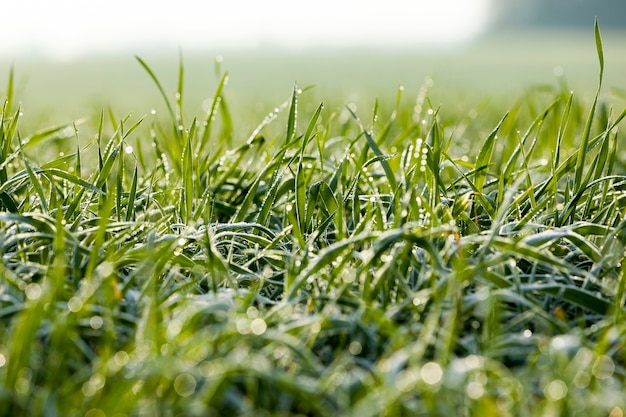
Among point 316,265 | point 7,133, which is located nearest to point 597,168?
point 316,265

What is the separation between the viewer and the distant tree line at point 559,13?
48719 mm

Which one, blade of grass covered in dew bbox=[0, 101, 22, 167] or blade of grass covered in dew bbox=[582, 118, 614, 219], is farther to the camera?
blade of grass covered in dew bbox=[0, 101, 22, 167]

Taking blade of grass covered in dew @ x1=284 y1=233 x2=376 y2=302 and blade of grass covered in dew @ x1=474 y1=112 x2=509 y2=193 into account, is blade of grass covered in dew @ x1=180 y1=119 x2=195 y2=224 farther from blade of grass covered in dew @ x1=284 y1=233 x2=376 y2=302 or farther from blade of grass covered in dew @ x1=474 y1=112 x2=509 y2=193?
blade of grass covered in dew @ x1=474 y1=112 x2=509 y2=193

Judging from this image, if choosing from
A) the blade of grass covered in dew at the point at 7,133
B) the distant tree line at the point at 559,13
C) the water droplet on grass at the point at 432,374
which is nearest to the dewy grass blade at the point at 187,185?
the blade of grass covered in dew at the point at 7,133

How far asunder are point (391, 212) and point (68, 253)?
633 mm

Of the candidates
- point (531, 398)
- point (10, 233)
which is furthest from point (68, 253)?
point (531, 398)

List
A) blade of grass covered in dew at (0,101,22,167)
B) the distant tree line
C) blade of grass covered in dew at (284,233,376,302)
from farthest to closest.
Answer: the distant tree line
blade of grass covered in dew at (0,101,22,167)
blade of grass covered in dew at (284,233,376,302)

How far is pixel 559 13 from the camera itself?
49281 mm

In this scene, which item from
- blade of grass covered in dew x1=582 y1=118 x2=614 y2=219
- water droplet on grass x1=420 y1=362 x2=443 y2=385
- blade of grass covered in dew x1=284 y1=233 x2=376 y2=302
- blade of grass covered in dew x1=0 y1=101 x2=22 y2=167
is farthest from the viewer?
blade of grass covered in dew x1=0 y1=101 x2=22 y2=167

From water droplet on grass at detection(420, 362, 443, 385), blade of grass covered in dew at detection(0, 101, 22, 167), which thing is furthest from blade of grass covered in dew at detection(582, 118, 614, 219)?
blade of grass covered in dew at detection(0, 101, 22, 167)

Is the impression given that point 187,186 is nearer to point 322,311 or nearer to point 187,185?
point 187,185

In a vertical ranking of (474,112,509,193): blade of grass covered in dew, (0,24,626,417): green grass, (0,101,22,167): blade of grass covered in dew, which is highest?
(0,101,22,167): blade of grass covered in dew

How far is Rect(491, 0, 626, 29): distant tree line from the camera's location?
1918 inches

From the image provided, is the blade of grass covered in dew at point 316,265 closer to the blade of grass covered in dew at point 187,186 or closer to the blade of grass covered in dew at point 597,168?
the blade of grass covered in dew at point 187,186
